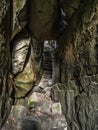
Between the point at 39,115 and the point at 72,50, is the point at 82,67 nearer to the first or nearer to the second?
the point at 72,50

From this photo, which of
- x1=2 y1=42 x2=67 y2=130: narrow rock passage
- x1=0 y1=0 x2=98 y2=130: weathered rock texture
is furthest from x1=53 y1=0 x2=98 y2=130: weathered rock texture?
x1=2 y1=42 x2=67 y2=130: narrow rock passage

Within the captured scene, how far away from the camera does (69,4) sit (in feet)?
17.1

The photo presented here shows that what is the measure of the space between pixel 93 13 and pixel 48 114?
289 centimetres

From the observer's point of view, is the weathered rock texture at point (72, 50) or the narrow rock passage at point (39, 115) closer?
the weathered rock texture at point (72, 50)

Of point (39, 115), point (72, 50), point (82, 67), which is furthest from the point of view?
point (39, 115)

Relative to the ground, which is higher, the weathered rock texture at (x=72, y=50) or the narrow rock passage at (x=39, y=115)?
the weathered rock texture at (x=72, y=50)

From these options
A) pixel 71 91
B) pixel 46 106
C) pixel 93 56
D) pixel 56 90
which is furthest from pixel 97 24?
pixel 46 106

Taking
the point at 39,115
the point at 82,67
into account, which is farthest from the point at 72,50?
the point at 39,115

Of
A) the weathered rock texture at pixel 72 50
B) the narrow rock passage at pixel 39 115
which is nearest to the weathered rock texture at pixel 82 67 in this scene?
the weathered rock texture at pixel 72 50

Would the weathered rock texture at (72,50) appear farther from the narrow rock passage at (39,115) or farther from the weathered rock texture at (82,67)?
the narrow rock passage at (39,115)

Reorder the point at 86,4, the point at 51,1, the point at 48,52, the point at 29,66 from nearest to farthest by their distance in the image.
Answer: the point at 86,4 → the point at 51,1 → the point at 29,66 → the point at 48,52

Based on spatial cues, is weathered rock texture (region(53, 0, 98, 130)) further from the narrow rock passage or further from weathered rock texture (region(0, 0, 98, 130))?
the narrow rock passage

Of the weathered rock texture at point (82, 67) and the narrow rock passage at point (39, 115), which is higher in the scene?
the weathered rock texture at point (82, 67)

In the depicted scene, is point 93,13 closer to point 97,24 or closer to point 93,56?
point 97,24
